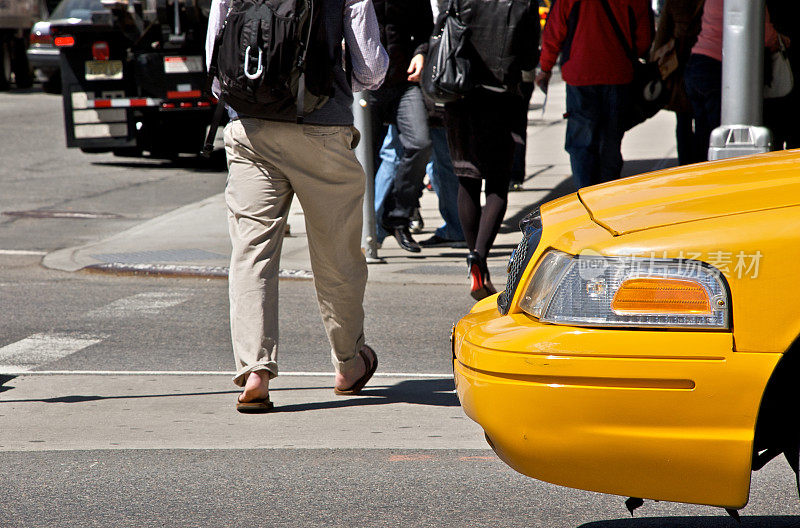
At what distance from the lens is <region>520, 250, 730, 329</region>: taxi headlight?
280 cm

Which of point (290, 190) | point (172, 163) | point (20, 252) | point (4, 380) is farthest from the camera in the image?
point (172, 163)

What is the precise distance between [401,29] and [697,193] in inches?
200

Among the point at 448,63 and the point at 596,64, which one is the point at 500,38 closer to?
the point at 448,63

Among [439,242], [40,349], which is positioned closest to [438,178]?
[439,242]

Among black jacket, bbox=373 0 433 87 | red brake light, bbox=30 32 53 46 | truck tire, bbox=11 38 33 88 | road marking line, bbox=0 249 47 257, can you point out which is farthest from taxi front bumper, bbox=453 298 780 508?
truck tire, bbox=11 38 33 88

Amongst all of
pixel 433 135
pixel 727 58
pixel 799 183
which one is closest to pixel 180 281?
pixel 433 135

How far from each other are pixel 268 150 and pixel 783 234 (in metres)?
2.36

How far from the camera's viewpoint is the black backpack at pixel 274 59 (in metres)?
4.41

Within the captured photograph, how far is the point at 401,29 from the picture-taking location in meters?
7.89

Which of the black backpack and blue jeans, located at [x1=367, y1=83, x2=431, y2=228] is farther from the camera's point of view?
blue jeans, located at [x1=367, y1=83, x2=431, y2=228]

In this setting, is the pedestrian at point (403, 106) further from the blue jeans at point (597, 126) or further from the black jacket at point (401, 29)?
the blue jeans at point (597, 126)

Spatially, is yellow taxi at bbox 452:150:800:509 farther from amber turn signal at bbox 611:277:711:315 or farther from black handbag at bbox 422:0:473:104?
black handbag at bbox 422:0:473:104

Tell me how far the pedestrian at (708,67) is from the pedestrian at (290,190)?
421 centimetres

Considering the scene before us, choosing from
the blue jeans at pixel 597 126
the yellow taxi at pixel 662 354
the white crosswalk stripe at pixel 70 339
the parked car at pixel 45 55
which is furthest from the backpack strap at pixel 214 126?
the parked car at pixel 45 55
